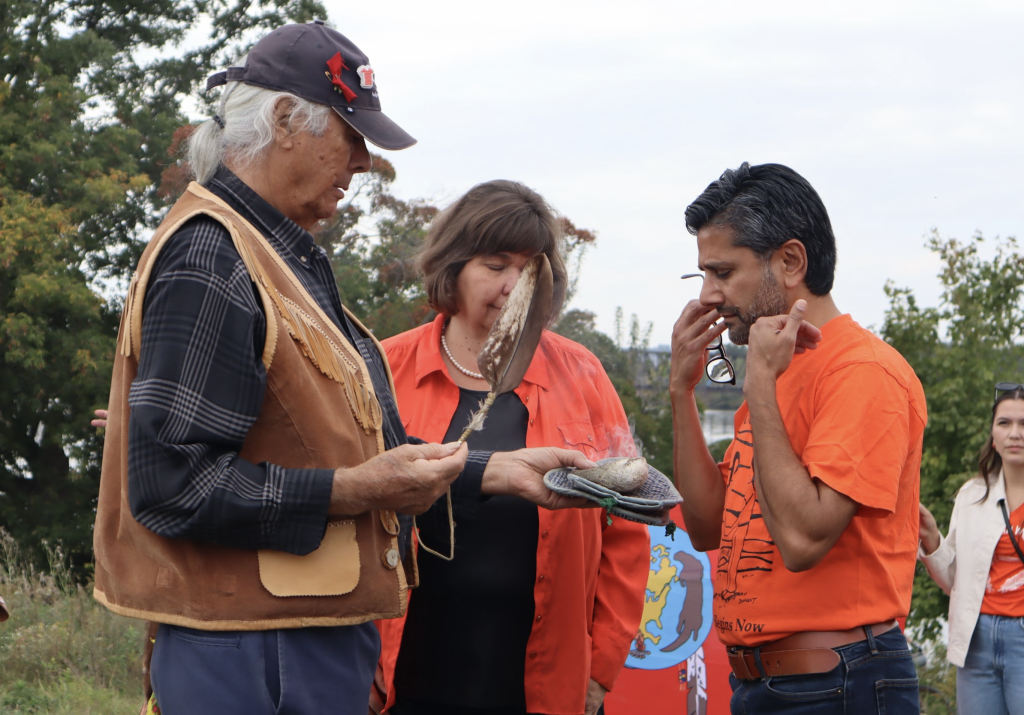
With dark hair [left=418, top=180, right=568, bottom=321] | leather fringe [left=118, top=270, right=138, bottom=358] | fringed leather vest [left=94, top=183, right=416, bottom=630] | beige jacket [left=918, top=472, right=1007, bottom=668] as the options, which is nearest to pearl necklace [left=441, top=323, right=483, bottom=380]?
dark hair [left=418, top=180, right=568, bottom=321]

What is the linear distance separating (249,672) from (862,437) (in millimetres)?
1575

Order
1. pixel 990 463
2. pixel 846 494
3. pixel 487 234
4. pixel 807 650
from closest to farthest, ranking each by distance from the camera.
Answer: pixel 846 494 < pixel 807 650 < pixel 487 234 < pixel 990 463

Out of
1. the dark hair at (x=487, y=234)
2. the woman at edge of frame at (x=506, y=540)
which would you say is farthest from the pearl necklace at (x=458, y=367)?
the dark hair at (x=487, y=234)

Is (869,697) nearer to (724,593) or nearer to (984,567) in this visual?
(724,593)

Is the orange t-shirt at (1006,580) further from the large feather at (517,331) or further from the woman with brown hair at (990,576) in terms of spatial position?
the large feather at (517,331)

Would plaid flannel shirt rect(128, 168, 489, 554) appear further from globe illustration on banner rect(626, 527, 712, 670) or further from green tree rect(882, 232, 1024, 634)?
green tree rect(882, 232, 1024, 634)

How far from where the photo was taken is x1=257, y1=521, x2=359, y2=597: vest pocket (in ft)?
6.59

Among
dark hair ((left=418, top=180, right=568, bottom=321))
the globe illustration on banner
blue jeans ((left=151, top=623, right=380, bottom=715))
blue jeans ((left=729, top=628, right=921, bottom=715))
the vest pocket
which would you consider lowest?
the globe illustration on banner

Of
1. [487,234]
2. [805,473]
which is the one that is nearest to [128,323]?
[487,234]

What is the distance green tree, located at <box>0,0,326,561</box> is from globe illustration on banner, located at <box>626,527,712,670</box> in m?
10.7

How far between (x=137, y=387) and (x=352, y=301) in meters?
13.3

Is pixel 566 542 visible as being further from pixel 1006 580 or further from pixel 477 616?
pixel 1006 580

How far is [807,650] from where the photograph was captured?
256 centimetres

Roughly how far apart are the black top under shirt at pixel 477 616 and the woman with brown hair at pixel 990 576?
8.88ft
